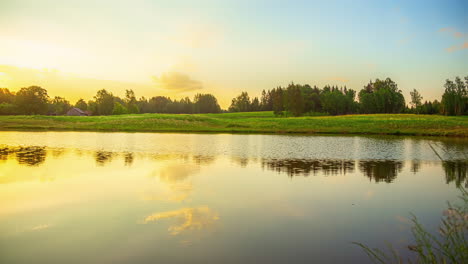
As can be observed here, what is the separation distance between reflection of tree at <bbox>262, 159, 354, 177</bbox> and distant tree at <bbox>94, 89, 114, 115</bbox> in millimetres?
115129

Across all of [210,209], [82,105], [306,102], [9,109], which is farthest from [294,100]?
[82,105]

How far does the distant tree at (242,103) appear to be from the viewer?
522ft

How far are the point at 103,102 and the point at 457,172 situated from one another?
124664 millimetres

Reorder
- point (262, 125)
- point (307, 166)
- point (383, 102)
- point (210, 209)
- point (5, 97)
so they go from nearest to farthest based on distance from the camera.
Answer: point (210, 209) < point (307, 166) < point (262, 125) < point (383, 102) < point (5, 97)

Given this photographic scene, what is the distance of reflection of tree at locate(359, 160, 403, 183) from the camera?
1623 centimetres

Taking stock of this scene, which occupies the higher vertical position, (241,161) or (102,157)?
(102,157)

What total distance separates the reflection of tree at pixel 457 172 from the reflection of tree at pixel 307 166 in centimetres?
494

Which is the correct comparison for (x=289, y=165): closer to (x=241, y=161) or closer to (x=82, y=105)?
(x=241, y=161)

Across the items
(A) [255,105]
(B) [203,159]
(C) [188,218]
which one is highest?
(A) [255,105]

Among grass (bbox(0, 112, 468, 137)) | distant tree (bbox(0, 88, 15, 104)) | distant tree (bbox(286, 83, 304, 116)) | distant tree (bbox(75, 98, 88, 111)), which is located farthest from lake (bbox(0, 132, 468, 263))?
distant tree (bbox(75, 98, 88, 111))

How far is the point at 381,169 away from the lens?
18750mm

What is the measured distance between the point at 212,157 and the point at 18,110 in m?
100

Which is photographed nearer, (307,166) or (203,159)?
(307,166)

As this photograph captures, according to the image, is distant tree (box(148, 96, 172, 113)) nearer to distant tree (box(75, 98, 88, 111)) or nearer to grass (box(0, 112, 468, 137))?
distant tree (box(75, 98, 88, 111))
